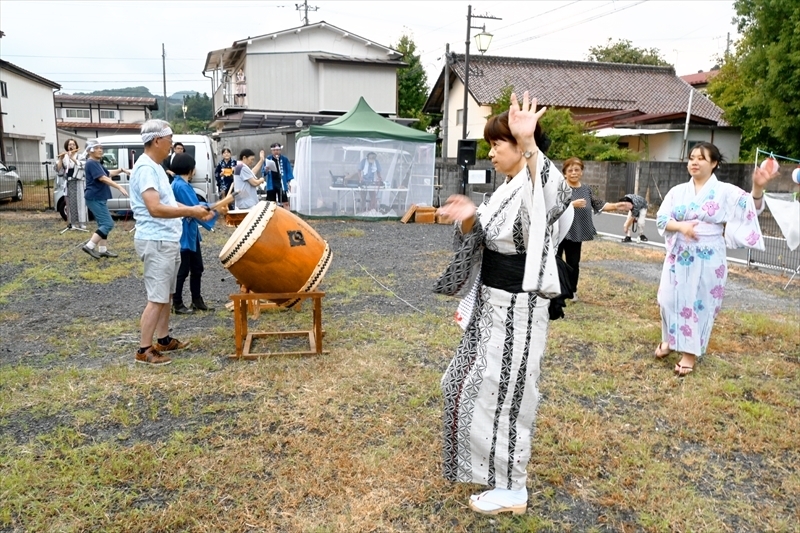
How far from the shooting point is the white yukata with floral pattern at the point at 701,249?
4.16 m

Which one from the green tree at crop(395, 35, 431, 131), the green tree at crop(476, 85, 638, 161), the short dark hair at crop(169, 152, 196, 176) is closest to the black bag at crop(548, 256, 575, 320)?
the short dark hair at crop(169, 152, 196, 176)

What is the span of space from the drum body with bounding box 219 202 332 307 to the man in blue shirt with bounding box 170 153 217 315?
56cm

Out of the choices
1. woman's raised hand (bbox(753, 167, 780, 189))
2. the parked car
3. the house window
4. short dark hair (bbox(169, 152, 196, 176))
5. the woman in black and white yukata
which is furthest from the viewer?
the house window

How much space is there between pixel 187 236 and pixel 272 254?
1425mm

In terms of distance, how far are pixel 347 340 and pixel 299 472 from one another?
208 centimetres

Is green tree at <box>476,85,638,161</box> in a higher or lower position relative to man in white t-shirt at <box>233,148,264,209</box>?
higher

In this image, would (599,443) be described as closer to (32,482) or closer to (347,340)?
(347,340)

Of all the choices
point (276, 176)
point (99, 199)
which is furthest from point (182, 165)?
point (276, 176)

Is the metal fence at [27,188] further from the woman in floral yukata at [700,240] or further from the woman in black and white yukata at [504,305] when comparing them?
the woman in black and white yukata at [504,305]

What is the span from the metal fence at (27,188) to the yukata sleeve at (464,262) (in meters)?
15.5

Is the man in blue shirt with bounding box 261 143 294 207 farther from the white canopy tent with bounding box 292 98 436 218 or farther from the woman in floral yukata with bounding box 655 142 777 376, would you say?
the woman in floral yukata with bounding box 655 142 777 376

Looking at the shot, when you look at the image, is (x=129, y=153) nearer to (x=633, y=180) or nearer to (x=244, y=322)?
(x=244, y=322)

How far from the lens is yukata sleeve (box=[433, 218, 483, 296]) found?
8.06ft

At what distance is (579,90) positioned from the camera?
28.0 m
